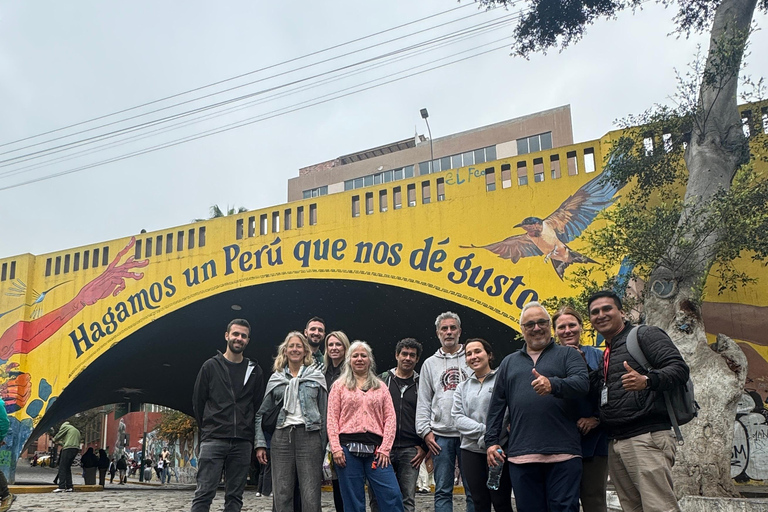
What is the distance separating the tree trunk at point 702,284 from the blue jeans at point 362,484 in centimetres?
380

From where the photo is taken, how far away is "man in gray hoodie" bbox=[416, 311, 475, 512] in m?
5.07

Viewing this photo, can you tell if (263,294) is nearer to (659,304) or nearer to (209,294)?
(209,294)

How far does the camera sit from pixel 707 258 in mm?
7797

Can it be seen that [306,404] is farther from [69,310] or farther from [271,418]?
[69,310]

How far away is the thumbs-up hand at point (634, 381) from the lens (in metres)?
3.58

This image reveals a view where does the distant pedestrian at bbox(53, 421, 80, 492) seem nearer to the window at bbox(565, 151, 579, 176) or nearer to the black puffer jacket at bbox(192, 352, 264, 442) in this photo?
the black puffer jacket at bbox(192, 352, 264, 442)

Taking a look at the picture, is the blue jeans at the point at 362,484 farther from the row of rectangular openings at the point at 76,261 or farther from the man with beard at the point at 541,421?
the row of rectangular openings at the point at 76,261

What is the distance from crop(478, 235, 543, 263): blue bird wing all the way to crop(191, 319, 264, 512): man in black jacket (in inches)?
261

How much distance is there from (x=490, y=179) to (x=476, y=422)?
7708 millimetres

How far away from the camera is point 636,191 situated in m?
10.2

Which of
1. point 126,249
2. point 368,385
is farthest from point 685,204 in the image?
point 126,249

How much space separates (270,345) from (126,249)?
15.0ft

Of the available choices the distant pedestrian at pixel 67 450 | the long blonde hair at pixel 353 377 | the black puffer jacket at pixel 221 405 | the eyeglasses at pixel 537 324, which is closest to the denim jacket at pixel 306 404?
the black puffer jacket at pixel 221 405

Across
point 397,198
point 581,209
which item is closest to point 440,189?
point 397,198
